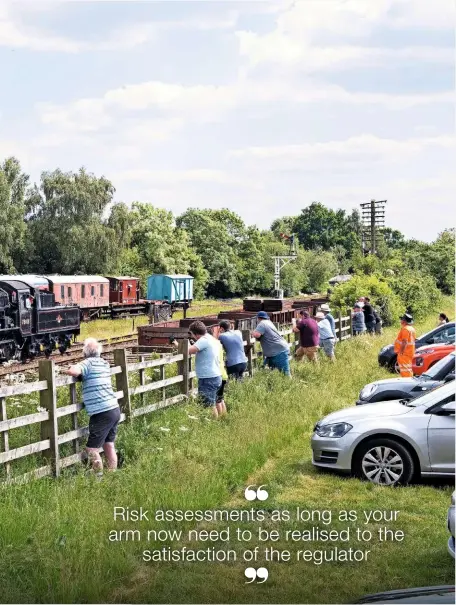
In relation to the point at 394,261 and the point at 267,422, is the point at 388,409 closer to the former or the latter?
the point at 267,422

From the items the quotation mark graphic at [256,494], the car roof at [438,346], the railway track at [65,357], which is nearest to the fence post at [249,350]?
the car roof at [438,346]

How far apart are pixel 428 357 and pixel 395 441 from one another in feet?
30.1

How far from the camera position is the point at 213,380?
12.0 m

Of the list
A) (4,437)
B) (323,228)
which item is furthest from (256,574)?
(323,228)

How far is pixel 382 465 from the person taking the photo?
9.30 meters

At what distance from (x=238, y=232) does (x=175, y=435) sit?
75.9 meters

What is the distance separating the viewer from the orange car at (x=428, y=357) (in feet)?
59.1

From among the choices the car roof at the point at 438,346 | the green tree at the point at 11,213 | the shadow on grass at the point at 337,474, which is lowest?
the shadow on grass at the point at 337,474

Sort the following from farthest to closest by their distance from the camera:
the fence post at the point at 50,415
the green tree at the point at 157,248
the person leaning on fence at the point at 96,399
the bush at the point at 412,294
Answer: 1. the green tree at the point at 157,248
2. the bush at the point at 412,294
3. the person leaning on fence at the point at 96,399
4. the fence post at the point at 50,415

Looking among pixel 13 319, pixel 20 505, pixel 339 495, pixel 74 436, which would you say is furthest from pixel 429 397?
pixel 13 319

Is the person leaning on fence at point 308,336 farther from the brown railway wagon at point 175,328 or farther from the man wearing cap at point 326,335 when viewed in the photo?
the brown railway wagon at point 175,328

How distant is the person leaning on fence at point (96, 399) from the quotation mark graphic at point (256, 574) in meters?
2.82

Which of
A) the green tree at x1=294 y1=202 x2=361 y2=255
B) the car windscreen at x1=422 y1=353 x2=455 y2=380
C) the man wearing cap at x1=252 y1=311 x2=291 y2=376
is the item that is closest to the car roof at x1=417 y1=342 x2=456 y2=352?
the man wearing cap at x1=252 y1=311 x2=291 y2=376

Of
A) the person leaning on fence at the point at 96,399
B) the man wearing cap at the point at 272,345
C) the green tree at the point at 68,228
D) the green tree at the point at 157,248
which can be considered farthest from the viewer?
the green tree at the point at 157,248
